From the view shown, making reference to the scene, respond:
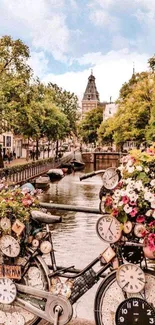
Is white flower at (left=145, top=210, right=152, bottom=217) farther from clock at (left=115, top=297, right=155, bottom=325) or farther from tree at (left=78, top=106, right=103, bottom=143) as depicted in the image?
tree at (left=78, top=106, right=103, bottom=143)

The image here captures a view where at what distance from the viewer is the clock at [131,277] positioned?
3.49m

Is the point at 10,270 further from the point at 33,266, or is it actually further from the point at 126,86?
the point at 126,86

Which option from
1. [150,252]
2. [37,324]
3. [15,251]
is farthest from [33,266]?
[150,252]

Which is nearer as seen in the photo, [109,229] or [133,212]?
[133,212]

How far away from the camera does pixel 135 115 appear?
44250mm

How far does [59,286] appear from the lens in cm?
382

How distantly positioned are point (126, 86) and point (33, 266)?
55111 mm

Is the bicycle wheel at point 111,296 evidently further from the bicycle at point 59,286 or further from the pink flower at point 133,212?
the pink flower at point 133,212

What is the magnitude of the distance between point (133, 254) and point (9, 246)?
1.01 m

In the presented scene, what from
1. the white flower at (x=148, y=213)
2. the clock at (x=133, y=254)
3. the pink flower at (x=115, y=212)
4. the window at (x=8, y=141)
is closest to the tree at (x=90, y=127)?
the window at (x=8, y=141)

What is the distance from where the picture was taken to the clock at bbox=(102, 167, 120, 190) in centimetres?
359

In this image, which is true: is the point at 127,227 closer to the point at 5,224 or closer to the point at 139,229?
the point at 139,229

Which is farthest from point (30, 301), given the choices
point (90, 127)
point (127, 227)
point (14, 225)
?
point (90, 127)

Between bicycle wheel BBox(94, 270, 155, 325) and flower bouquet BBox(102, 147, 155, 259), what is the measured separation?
282 millimetres
